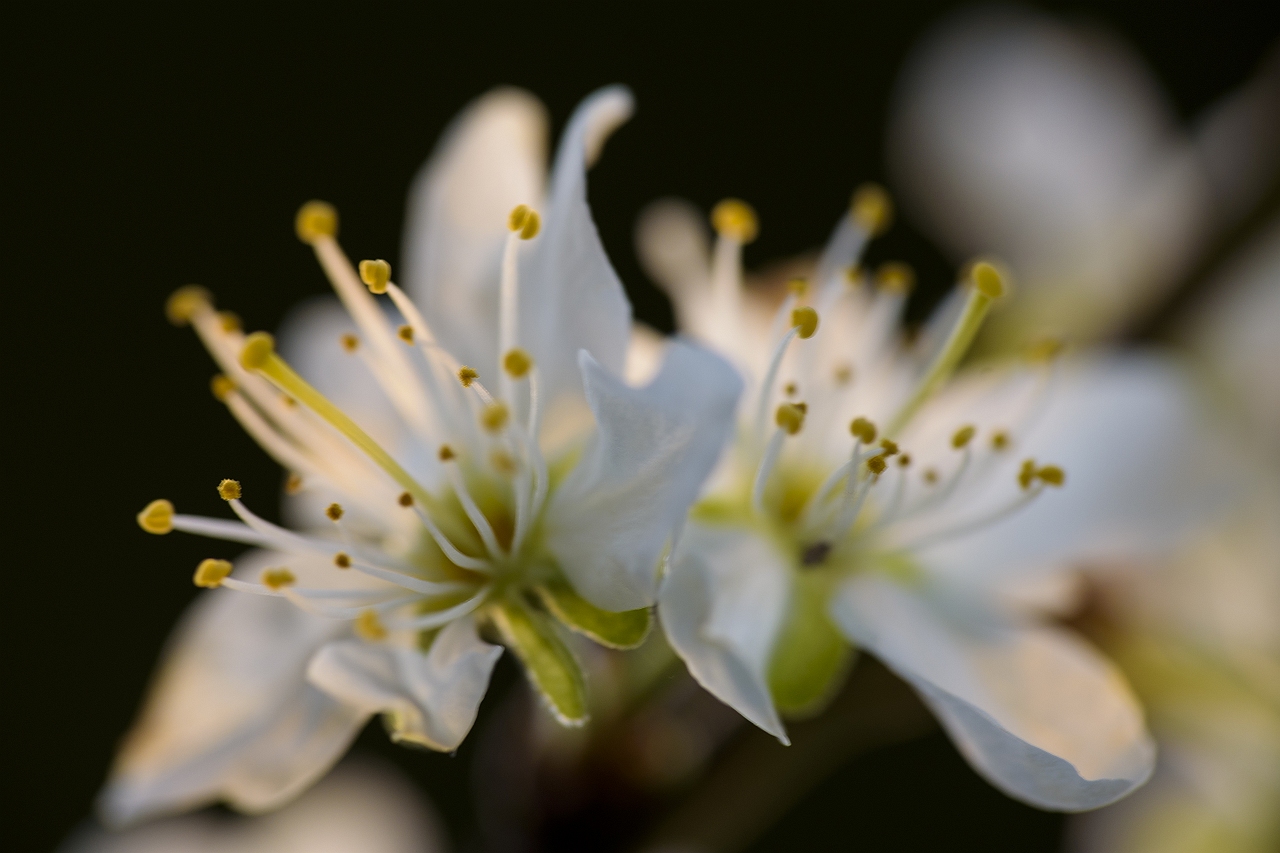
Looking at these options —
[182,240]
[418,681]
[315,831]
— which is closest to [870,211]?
[418,681]

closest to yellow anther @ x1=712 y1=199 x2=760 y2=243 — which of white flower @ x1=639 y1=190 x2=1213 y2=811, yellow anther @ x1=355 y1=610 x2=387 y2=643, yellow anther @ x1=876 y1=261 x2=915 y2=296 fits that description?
white flower @ x1=639 y1=190 x2=1213 y2=811

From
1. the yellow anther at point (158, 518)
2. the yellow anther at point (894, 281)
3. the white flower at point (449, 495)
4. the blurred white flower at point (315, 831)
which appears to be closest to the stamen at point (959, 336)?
the yellow anther at point (894, 281)

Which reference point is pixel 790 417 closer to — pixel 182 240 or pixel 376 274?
pixel 376 274

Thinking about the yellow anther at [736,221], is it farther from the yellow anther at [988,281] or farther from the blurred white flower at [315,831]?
the blurred white flower at [315,831]

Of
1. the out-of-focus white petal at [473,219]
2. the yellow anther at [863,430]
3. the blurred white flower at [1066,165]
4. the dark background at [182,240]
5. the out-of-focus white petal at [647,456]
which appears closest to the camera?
the out-of-focus white petal at [647,456]

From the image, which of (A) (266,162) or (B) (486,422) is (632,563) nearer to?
(B) (486,422)

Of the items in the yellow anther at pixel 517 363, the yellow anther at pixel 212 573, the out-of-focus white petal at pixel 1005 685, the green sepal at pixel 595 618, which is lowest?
the out-of-focus white petal at pixel 1005 685

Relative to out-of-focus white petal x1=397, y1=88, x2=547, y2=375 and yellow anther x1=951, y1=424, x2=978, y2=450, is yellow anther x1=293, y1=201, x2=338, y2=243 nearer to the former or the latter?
out-of-focus white petal x1=397, y1=88, x2=547, y2=375
